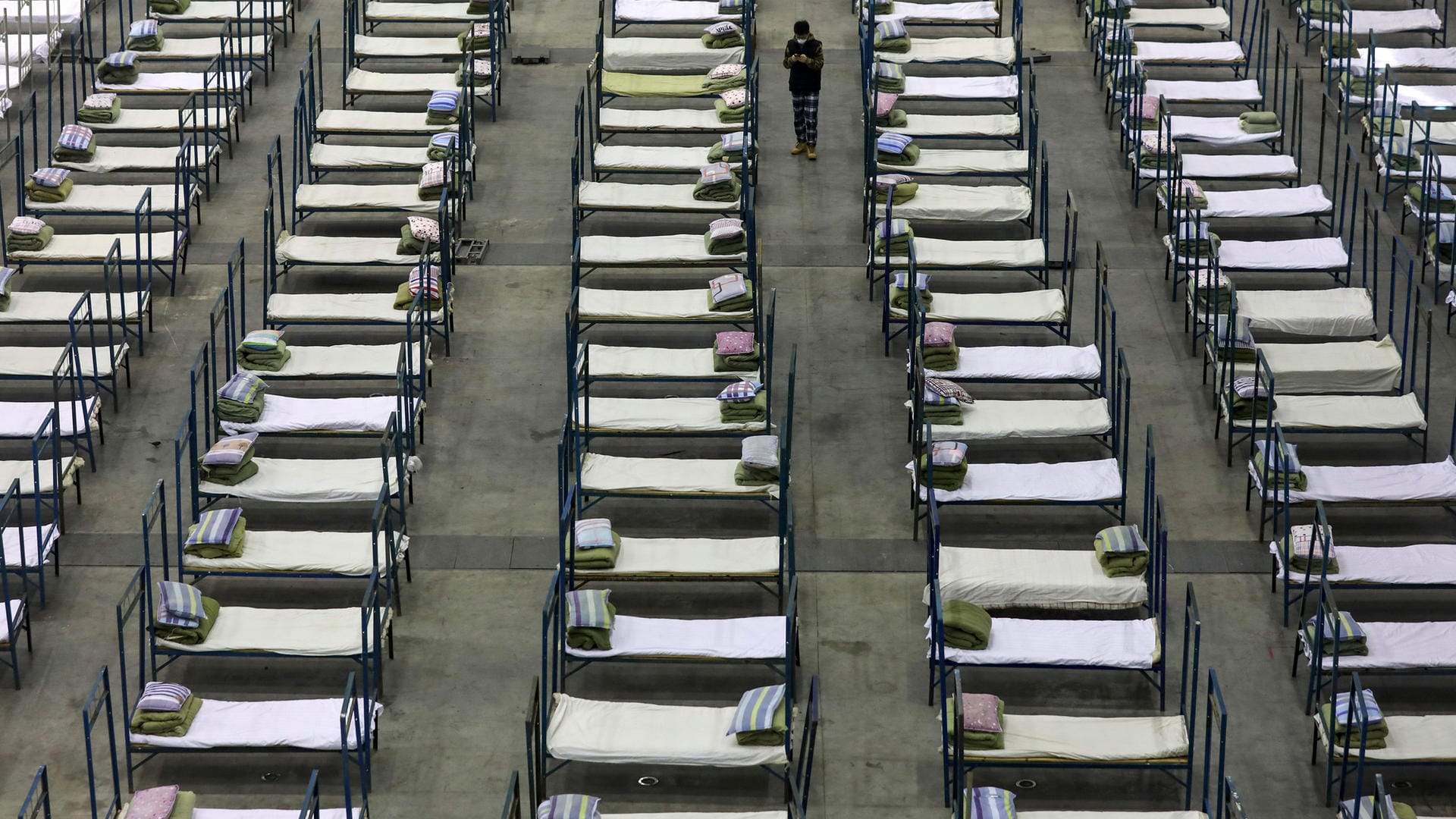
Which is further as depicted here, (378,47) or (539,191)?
(378,47)

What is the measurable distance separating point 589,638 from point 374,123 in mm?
8398

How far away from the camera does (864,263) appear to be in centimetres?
1906

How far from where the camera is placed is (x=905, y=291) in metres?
17.7

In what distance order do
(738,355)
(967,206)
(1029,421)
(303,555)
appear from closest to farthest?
(303,555) → (1029,421) → (738,355) → (967,206)

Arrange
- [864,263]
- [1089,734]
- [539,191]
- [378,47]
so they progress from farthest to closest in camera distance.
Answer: [378,47], [539,191], [864,263], [1089,734]

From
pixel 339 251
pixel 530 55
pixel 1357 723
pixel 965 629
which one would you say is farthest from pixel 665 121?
pixel 1357 723

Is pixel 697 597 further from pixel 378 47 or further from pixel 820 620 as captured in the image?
pixel 378 47

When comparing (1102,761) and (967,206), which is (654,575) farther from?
(967,206)

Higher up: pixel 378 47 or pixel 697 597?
pixel 378 47

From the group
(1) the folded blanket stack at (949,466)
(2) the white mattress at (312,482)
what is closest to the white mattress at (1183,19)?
(1) the folded blanket stack at (949,466)

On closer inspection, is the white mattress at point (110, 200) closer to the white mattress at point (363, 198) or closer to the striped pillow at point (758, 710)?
the white mattress at point (363, 198)

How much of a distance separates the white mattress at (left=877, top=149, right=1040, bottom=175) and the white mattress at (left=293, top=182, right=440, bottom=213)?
4.27 metres

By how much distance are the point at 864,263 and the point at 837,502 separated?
3751 millimetres

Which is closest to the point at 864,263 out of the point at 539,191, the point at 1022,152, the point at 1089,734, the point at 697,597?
the point at 1022,152
